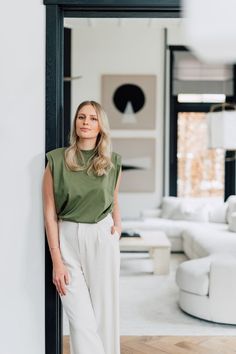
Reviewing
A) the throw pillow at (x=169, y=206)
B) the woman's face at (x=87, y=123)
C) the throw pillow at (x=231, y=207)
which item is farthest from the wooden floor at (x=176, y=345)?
the throw pillow at (x=169, y=206)

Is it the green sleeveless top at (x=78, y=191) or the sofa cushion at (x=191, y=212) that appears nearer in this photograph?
the green sleeveless top at (x=78, y=191)

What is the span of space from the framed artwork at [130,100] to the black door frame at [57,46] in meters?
5.24

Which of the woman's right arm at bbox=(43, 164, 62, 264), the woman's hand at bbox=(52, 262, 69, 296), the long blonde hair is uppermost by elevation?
the long blonde hair

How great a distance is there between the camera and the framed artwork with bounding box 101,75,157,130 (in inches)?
314

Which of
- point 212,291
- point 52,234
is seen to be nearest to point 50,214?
point 52,234

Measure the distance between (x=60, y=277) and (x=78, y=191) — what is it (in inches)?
17.1

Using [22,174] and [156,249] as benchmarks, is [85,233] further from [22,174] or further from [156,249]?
[156,249]

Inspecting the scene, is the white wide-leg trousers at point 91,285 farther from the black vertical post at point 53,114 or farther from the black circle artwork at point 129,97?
the black circle artwork at point 129,97

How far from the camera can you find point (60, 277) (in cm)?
254

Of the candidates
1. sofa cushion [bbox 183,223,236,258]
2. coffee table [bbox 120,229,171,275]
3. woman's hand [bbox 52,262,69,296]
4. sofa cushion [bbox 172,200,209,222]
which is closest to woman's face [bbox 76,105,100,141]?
woman's hand [bbox 52,262,69,296]

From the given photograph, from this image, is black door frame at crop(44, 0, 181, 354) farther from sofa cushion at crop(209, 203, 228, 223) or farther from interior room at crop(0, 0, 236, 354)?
sofa cushion at crop(209, 203, 228, 223)

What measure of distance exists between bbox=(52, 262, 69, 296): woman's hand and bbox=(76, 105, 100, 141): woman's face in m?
0.66

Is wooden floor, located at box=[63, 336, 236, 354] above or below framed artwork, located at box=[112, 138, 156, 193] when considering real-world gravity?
below

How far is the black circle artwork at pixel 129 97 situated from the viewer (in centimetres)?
799
